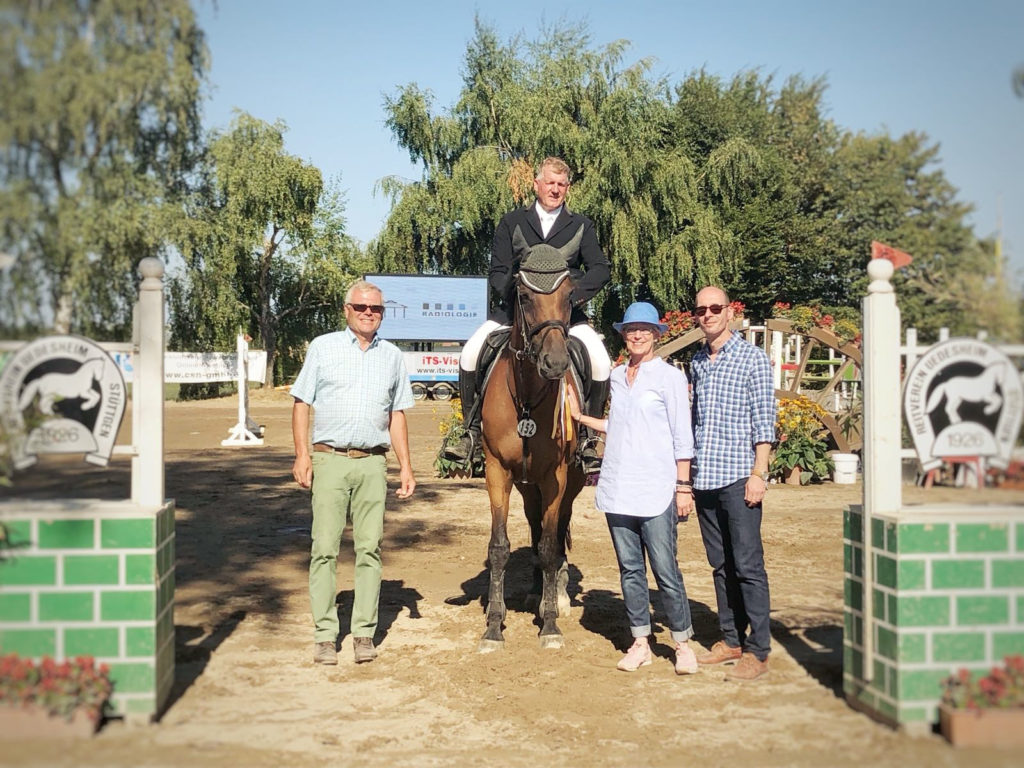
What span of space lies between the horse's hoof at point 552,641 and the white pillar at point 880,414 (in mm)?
2213

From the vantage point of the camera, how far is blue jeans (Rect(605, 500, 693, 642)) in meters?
5.73

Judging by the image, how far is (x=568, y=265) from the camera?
22.6ft

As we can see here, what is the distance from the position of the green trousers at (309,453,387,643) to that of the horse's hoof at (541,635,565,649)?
1151 millimetres

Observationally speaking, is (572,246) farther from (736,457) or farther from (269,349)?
(269,349)

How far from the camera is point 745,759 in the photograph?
14.4 feet

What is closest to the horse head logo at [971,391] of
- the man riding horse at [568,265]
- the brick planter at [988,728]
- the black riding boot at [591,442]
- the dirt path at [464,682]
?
the dirt path at [464,682]

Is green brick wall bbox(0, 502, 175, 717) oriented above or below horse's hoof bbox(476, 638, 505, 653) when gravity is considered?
above

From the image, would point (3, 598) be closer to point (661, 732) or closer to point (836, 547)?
point (661, 732)

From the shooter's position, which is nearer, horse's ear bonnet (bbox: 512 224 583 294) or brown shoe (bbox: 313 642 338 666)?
brown shoe (bbox: 313 642 338 666)

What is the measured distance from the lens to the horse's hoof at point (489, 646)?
251 inches

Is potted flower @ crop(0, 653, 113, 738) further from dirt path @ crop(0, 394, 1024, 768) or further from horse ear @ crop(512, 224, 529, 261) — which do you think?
horse ear @ crop(512, 224, 529, 261)

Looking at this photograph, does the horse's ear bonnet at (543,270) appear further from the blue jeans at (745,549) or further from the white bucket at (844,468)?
the white bucket at (844,468)

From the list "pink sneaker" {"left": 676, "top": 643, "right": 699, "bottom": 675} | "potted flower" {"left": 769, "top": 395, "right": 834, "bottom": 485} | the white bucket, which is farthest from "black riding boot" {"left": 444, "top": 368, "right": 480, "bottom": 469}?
the white bucket

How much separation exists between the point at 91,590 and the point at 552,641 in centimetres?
304
